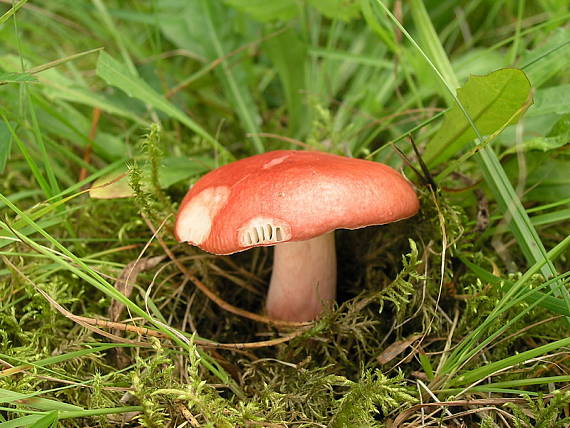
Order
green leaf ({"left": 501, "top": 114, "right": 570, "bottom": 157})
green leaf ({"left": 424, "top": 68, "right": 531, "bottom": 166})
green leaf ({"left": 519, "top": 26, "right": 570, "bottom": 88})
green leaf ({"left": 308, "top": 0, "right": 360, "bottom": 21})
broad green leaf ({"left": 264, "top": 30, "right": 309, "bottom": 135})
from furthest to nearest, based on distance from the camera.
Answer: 1. broad green leaf ({"left": 264, "top": 30, "right": 309, "bottom": 135})
2. green leaf ({"left": 308, "top": 0, "right": 360, "bottom": 21})
3. green leaf ({"left": 519, "top": 26, "right": 570, "bottom": 88})
4. green leaf ({"left": 501, "top": 114, "right": 570, "bottom": 157})
5. green leaf ({"left": 424, "top": 68, "right": 531, "bottom": 166})

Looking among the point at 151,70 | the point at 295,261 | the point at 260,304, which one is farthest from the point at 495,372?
the point at 151,70

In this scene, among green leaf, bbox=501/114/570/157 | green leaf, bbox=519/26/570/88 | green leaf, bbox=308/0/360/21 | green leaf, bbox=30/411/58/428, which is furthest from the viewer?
green leaf, bbox=308/0/360/21

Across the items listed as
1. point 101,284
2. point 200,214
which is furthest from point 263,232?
point 101,284

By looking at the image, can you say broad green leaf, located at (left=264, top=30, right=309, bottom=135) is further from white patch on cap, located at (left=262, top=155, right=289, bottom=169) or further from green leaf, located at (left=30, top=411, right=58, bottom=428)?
green leaf, located at (left=30, top=411, right=58, bottom=428)

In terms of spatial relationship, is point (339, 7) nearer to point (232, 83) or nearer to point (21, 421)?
point (232, 83)

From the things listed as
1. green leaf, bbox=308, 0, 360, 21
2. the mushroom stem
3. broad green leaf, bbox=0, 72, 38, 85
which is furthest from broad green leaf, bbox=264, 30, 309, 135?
broad green leaf, bbox=0, 72, 38, 85

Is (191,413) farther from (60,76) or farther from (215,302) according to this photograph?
(60,76)
